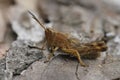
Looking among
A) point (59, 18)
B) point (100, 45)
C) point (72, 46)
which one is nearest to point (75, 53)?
point (72, 46)

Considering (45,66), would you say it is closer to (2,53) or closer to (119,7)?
(2,53)

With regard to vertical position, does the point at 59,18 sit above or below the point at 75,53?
below

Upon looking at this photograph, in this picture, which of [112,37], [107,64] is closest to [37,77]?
[107,64]

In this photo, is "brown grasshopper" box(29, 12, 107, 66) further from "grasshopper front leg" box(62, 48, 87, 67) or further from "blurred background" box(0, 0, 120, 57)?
"blurred background" box(0, 0, 120, 57)

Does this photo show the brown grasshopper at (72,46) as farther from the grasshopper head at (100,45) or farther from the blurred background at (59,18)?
the blurred background at (59,18)

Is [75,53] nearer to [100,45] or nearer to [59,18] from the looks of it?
[100,45]

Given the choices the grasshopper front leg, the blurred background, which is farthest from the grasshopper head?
the blurred background
